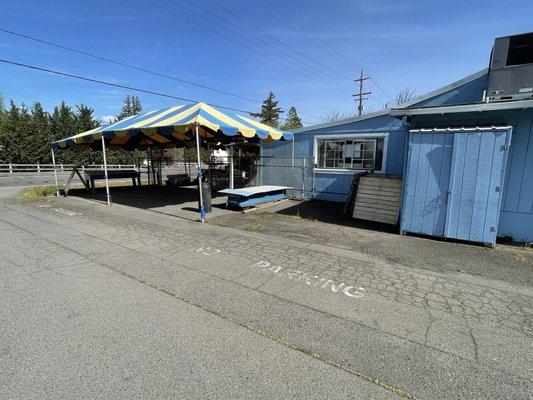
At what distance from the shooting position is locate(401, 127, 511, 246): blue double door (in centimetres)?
547

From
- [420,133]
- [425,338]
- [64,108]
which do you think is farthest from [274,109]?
[425,338]

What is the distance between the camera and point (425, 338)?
2.86 m

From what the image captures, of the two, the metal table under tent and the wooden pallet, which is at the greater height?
the metal table under tent

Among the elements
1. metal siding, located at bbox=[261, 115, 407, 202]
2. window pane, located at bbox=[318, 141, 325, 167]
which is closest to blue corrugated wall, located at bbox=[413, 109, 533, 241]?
metal siding, located at bbox=[261, 115, 407, 202]

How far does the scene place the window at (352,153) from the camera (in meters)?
9.94

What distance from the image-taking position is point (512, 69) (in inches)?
230

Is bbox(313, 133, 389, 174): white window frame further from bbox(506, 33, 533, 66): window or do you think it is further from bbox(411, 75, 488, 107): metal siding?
bbox(506, 33, 533, 66): window

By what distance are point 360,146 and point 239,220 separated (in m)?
5.18

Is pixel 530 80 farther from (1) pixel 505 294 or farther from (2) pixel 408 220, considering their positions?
(1) pixel 505 294

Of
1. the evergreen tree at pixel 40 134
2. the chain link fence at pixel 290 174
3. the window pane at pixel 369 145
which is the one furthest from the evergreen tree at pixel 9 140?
the window pane at pixel 369 145

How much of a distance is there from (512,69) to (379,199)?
370cm

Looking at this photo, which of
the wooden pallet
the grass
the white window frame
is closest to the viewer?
the wooden pallet

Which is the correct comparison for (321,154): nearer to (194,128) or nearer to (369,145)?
(369,145)

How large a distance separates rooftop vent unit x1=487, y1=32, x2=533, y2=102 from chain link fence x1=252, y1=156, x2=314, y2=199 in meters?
5.95
